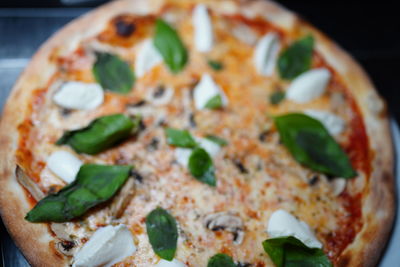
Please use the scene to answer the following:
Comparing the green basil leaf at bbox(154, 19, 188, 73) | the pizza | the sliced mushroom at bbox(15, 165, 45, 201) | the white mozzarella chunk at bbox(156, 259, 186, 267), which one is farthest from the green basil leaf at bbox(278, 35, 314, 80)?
the sliced mushroom at bbox(15, 165, 45, 201)

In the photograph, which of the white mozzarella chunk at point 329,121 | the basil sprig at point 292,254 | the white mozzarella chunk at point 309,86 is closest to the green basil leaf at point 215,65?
the white mozzarella chunk at point 309,86

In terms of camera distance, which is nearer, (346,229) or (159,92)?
(346,229)

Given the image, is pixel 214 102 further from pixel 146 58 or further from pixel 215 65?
pixel 146 58

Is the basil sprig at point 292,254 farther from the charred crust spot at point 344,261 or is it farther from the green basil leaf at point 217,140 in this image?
→ the green basil leaf at point 217,140

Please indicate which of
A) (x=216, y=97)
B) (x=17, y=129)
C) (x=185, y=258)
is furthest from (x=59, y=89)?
(x=185, y=258)

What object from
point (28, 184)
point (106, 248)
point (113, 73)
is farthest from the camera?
point (113, 73)

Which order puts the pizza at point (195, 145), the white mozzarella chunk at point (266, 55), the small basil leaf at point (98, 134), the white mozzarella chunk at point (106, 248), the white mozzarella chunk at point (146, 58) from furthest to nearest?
the white mozzarella chunk at point (266, 55)
the white mozzarella chunk at point (146, 58)
the small basil leaf at point (98, 134)
the pizza at point (195, 145)
the white mozzarella chunk at point (106, 248)

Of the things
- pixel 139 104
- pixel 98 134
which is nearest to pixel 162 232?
pixel 98 134

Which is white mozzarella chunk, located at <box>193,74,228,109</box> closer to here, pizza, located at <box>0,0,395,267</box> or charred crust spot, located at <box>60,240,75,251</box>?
pizza, located at <box>0,0,395,267</box>
